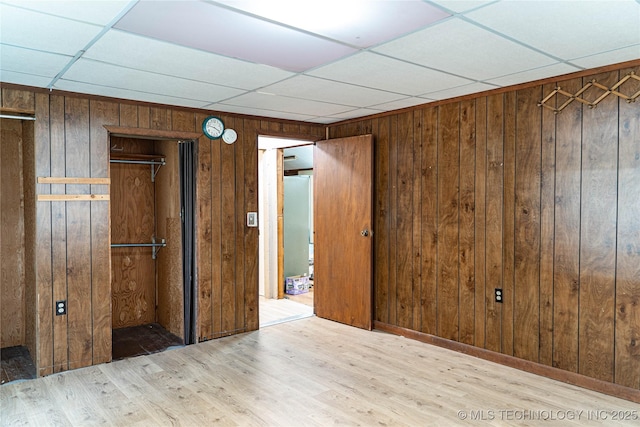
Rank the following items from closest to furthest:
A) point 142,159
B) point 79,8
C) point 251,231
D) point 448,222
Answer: point 79,8 < point 448,222 < point 251,231 < point 142,159

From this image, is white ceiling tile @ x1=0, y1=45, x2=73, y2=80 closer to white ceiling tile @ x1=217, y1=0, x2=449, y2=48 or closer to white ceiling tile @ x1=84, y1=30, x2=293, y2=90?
white ceiling tile @ x1=84, y1=30, x2=293, y2=90

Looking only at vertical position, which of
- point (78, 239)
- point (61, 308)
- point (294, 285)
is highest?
point (78, 239)

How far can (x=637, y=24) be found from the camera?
2283 mm

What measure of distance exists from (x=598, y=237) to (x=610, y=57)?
1242 millimetres

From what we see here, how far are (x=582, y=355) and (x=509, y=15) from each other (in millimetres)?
2533

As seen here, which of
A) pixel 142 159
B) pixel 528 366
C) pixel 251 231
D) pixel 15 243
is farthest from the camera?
pixel 142 159

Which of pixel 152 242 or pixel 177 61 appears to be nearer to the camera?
pixel 177 61

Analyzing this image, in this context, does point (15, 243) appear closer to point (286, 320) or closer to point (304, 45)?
point (286, 320)

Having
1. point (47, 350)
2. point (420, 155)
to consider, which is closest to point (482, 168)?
point (420, 155)

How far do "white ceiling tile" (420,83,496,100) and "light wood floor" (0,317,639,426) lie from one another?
7.65 feet

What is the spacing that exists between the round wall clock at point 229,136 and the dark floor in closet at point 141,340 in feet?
6.91

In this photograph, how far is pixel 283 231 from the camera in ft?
21.4

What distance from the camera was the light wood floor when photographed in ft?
9.30

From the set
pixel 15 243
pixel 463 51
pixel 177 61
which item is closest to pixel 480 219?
pixel 463 51
